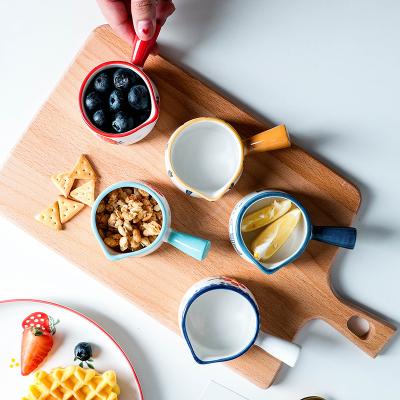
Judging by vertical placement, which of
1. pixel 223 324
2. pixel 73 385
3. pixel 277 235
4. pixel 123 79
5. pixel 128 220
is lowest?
pixel 73 385

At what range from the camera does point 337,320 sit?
43.8 inches

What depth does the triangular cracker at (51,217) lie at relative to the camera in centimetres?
107

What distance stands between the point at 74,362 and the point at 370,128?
0.83 meters

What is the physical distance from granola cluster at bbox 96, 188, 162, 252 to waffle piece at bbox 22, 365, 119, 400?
1.08 ft

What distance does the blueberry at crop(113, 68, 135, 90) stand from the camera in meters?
0.98

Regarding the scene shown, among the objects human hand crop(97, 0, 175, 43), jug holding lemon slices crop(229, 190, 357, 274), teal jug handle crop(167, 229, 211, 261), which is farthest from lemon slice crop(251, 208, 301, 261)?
human hand crop(97, 0, 175, 43)

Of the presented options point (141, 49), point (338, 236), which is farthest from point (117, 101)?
point (338, 236)

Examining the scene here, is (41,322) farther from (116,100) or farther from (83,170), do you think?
(116,100)

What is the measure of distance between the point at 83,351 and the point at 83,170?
15.9 inches

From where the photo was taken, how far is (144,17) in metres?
0.94

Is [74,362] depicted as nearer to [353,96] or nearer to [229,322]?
[229,322]

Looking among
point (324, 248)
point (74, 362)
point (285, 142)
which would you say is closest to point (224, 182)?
point (285, 142)

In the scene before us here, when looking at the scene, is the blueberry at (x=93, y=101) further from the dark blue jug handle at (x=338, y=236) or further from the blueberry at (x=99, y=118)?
the dark blue jug handle at (x=338, y=236)

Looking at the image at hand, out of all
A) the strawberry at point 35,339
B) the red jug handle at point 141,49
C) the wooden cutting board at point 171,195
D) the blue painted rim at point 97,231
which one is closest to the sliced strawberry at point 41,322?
the strawberry at point 35,339
